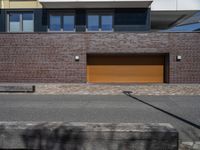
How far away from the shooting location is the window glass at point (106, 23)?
71.9 feet

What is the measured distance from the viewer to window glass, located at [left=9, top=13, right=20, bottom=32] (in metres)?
22.4

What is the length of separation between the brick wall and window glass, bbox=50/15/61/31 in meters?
2.41

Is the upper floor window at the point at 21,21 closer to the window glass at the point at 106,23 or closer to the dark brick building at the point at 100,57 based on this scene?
the dark brick building at the point at 100,57

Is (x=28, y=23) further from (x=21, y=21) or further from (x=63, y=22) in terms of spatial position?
(x=63, y=22)

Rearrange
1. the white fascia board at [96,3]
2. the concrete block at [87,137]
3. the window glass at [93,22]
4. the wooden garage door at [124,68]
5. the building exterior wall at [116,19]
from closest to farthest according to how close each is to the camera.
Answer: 1. the concrete block at [87,137]
2. the wooden garage door at [124,68]
3. the white fascia board at [96,3]
4. the building exterior wall at [116,19]
5. the window glass at [93,22]

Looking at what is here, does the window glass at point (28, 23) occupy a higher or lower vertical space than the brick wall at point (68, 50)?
higher

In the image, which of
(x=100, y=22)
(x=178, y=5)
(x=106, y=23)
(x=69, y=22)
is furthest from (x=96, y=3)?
(x=178, y=5)

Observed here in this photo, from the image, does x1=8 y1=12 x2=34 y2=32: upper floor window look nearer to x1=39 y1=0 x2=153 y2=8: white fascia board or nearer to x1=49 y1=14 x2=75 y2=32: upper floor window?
x1=49 y1=14 x2=75 y2=32: upper floor window

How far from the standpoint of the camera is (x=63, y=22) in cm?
2209

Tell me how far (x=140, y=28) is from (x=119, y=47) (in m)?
3.50

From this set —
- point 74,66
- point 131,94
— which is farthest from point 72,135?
point 74,66

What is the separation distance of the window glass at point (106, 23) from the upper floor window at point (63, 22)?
93.9 inches

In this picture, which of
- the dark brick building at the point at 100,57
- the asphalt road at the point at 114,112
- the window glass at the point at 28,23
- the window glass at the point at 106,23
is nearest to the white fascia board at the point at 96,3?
the window glass at the point at 106,23

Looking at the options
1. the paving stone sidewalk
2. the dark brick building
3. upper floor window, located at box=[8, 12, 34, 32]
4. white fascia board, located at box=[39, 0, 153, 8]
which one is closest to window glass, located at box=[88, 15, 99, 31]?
white fascia board, located at box=[39, 0, 153, 8]
